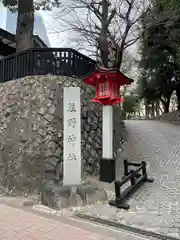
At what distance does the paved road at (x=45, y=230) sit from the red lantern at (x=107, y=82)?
3.20 m

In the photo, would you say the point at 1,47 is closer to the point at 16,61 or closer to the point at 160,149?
the point at 16,61

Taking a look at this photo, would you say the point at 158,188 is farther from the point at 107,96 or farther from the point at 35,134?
the point at 35,134

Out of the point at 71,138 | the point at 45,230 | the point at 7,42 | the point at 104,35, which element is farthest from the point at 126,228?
the point at 7,42

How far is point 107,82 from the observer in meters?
6.12

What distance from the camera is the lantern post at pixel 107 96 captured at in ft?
19.7

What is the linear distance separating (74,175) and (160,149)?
4.81 metres

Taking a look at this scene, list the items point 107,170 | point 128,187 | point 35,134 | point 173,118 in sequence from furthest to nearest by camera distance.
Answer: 1. point 173,118
2. point 35,134
3. point 107,170
4. point 128,187

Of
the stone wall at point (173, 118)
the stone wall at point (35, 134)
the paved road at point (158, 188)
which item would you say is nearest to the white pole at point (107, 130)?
the stone wall at point (35, 134)

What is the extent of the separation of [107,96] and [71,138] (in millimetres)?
1506

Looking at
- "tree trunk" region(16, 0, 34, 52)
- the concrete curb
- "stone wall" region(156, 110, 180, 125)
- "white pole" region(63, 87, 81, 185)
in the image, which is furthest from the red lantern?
"stone wall" region(156, 110, 180, 125)

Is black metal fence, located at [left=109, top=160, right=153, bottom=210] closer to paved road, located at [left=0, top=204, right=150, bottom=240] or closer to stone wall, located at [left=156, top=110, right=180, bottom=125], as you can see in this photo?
paved road, located at [left=0, top=204, right=150, bottom=240]

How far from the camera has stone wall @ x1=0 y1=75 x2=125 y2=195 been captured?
6207 mm

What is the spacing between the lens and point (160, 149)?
9109 millimetres

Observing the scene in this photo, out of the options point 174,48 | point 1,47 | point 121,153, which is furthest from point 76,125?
point 174,48
